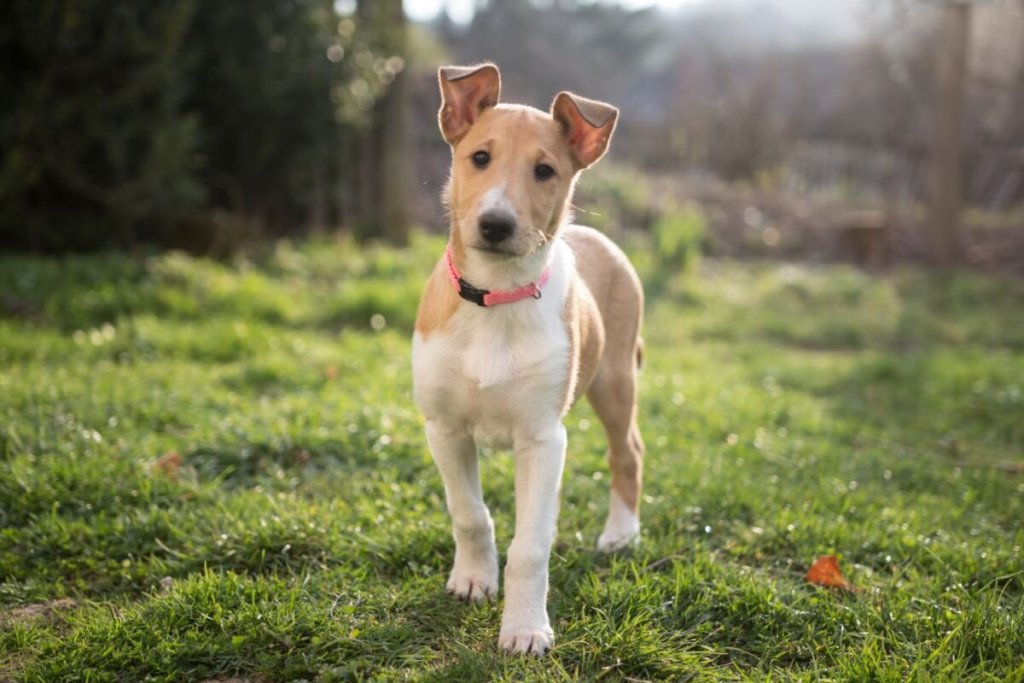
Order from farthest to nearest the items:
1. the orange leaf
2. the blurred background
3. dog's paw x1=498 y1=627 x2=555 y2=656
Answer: the blurred background < the orange leaf < dog's paw x1=498 y1=627 x2=555 y2=656

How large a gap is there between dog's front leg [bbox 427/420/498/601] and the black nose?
804 millimetres

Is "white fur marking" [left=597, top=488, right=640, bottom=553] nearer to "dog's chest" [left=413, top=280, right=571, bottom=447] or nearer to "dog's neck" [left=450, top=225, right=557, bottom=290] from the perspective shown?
"dog's chest" [left=413, top=280, right=571, bottom=447]

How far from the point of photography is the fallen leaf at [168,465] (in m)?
4.48

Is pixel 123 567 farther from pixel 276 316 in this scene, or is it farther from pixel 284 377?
pixel 276 316

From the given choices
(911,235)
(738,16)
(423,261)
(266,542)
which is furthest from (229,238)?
(738,16)

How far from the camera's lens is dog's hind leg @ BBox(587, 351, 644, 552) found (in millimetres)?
4156

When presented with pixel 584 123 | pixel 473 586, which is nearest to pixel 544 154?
pixel 584 123

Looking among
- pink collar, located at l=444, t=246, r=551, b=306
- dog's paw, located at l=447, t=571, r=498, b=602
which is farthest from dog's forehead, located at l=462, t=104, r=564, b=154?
dog's paw, located at l=447, t=571, r=498, b=602

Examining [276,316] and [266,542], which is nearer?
[266,542]

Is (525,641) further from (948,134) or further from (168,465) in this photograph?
(948,134)

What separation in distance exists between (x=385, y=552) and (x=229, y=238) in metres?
6.73

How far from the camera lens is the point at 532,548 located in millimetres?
3266

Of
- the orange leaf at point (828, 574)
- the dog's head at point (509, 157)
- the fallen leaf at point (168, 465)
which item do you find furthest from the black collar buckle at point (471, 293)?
the fallen leaf at point (168, 465)

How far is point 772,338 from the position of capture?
9461mm
